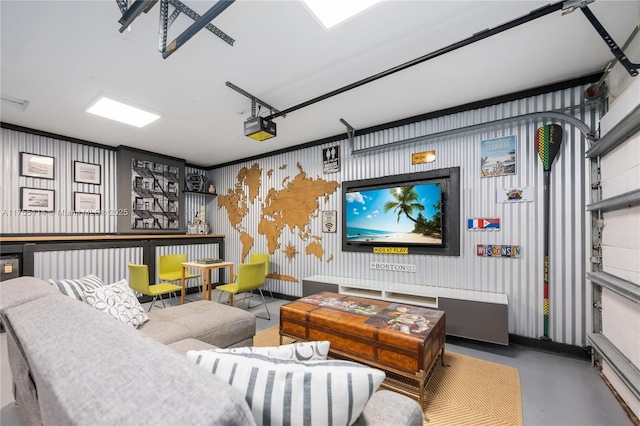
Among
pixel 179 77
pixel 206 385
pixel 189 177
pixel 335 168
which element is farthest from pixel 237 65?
pixel 189 177

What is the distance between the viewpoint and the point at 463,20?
2082 mm

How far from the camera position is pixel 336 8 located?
194 centimetres

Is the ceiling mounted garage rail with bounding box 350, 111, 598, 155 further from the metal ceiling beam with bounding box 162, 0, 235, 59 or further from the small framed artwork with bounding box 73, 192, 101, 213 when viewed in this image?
the small framed artwork with bounding box 73, 192, 101, 213

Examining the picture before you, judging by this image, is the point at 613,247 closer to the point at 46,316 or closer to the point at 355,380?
the point at 355,380

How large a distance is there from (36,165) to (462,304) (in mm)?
6081

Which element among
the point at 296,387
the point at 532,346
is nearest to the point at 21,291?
the point at 296,387

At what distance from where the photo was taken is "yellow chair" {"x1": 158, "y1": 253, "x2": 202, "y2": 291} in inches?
184

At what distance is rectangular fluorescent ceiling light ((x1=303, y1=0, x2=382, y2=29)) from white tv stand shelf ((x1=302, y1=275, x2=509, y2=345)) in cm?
284

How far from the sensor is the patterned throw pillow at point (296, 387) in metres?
0.77

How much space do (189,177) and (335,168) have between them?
3.50 m

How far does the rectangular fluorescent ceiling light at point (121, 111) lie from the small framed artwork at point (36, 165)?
1571mm

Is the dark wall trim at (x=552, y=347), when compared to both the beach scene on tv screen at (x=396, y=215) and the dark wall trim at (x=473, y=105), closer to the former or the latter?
the beach scene on tv screen at (x=396, y=215)

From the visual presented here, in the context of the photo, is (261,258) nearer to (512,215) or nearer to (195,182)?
(195,182)

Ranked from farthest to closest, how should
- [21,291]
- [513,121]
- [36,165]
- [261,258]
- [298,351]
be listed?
1. [261,258]
2. [36,165]
3. [513,121]
4. [21,291]
5. [298,351]
